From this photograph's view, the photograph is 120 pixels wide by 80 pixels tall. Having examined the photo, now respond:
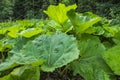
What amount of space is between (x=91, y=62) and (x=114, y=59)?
8cm

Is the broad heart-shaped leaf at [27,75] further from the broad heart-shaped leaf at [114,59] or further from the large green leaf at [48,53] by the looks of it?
the broad heart-shaped leaf at [114,59]

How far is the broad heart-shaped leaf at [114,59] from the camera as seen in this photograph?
833 mm

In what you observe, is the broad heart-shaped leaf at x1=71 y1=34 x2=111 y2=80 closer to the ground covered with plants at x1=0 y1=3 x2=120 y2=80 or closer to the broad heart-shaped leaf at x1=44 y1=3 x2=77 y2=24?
the ground covered with plants at x1=0 y1=3 x2=120 y2=80

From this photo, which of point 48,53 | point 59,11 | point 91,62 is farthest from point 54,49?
point 59,11

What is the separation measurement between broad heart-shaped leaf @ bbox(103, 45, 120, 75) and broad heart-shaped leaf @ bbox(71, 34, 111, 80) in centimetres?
3

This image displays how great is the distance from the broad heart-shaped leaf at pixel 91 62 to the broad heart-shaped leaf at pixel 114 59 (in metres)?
0.03

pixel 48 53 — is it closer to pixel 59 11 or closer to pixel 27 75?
pixel 27 75

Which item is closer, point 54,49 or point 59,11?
point 54,49

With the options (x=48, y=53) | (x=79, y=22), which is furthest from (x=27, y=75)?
(x=79, y=22)

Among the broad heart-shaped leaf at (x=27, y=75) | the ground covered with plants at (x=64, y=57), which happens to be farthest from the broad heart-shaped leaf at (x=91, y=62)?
the broad heart-shaped leaf at (x=27, y=75)

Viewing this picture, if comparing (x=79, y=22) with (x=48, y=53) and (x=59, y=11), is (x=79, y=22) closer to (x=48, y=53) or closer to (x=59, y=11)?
(x=59, y=11)

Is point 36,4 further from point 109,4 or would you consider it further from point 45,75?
point 45,75

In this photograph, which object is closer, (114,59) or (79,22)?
(114,59)

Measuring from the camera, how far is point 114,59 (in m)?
0.84
